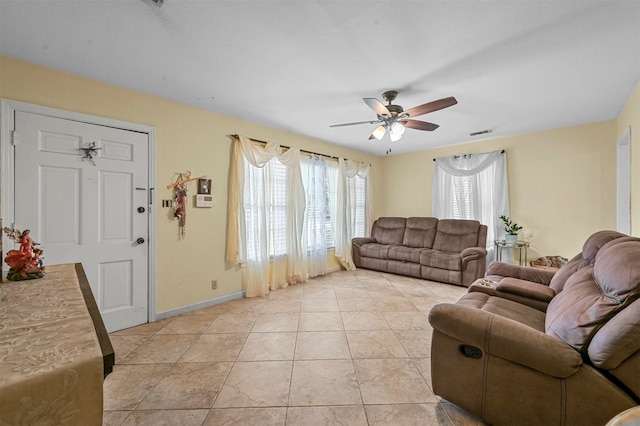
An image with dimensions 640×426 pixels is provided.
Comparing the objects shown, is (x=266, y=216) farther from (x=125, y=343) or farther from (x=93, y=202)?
(x=125, y=343)

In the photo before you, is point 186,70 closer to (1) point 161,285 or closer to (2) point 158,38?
(2) point 158,38

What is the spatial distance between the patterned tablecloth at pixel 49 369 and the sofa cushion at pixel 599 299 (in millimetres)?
1952

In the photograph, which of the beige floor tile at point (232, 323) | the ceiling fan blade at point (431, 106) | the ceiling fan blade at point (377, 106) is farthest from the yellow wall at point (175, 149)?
the ceiling fan blade at point (431, 106)

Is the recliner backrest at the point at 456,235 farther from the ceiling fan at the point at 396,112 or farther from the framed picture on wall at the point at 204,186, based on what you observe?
the framed picture on wall at the point at 204,186

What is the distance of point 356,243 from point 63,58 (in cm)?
487

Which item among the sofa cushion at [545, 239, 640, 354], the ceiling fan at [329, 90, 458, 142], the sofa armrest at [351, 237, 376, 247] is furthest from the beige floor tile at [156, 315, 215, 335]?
the sofa armrest at [351, 237, 376, 247]

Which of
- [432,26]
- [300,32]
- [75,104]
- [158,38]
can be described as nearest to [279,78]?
[300,32]

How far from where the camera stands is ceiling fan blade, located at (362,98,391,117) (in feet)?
7.66

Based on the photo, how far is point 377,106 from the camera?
2.45m

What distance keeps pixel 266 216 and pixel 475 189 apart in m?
3.93

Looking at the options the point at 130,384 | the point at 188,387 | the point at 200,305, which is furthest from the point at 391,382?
the point at 200,305

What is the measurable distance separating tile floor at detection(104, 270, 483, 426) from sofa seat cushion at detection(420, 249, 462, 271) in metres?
1.23

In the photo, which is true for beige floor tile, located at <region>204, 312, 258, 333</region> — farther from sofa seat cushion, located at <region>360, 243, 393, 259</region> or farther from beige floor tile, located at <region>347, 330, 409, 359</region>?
sofa seat cushion, located at <region>360, 243, 393, 259</region>

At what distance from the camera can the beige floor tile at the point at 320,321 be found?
2738 mm
